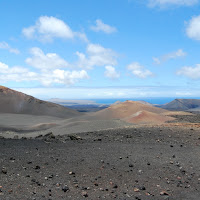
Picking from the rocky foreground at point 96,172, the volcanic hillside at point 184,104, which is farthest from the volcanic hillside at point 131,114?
the volcanic hillside at point 184,104

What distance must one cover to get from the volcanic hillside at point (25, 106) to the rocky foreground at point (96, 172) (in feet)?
161

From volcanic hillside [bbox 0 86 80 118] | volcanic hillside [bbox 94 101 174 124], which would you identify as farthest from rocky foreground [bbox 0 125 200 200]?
volcanic hillside [bbox 0 86 80 118]

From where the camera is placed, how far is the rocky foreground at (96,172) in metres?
4.98

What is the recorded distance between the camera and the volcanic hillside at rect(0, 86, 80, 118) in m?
55.9

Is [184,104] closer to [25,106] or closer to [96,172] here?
[25,106]

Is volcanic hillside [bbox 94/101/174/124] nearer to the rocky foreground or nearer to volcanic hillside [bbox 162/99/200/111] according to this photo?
the rocky foreground

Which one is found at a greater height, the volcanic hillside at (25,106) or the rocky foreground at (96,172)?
the volcanic hillside at (25,106)

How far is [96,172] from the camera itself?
20.1 ft

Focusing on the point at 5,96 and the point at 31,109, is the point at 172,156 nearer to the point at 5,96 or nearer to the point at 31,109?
the point at 31,109

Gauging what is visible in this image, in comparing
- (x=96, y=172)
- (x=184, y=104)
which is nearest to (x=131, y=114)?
(x=96, y=172)

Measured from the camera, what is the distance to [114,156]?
766 cm

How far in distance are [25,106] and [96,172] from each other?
54.3 metres

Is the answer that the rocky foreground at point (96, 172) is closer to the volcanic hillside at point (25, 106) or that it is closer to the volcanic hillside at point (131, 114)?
the volcanic hillside at point (131, 114)

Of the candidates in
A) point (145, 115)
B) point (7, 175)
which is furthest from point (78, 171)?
point (145, 115)
